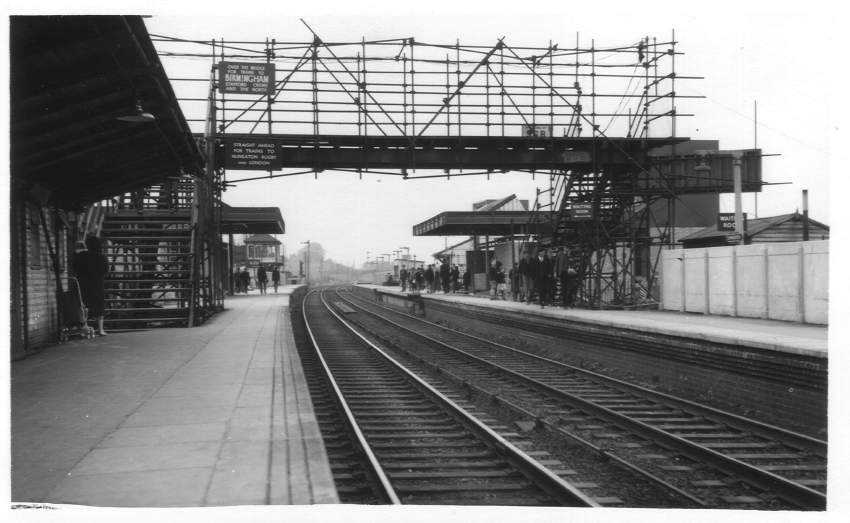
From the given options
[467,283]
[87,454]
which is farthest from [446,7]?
[467,283]

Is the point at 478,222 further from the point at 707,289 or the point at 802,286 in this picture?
the point at 802,286

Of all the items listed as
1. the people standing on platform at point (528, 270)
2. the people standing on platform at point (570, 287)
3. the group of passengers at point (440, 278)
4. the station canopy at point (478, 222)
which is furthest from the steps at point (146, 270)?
the group of passengers at point (440, 278)

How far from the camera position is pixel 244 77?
19047 mm

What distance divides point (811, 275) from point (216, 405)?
1035 centimetres

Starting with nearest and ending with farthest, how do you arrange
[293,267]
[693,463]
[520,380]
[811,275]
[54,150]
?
1. [693,463]
2. [54,150]
3. [520,380]
4. [811,275]
5. [293,267]

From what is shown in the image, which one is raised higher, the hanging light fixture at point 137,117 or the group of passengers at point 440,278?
the hanging light fixture at point 137,117

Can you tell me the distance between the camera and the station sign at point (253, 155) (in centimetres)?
1909

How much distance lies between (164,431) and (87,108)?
4.20 meters

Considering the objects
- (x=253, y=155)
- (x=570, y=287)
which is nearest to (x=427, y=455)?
(x=253, y=155)

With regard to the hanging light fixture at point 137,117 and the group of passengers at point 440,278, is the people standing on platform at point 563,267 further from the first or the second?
the group of passengers at point 440,278

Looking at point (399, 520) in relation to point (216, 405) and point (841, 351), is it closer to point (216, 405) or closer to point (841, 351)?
point (841, 351)

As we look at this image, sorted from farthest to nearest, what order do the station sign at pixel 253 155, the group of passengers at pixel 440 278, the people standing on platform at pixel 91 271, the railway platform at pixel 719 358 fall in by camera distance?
the group of passengers at pixel 440 278
the station sign at pixel 253 155
the people standing on platform at pixel 91 271
the railway platform at pixel 719 358

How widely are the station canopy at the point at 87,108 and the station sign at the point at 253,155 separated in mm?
4808

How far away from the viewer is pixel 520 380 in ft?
37.8
